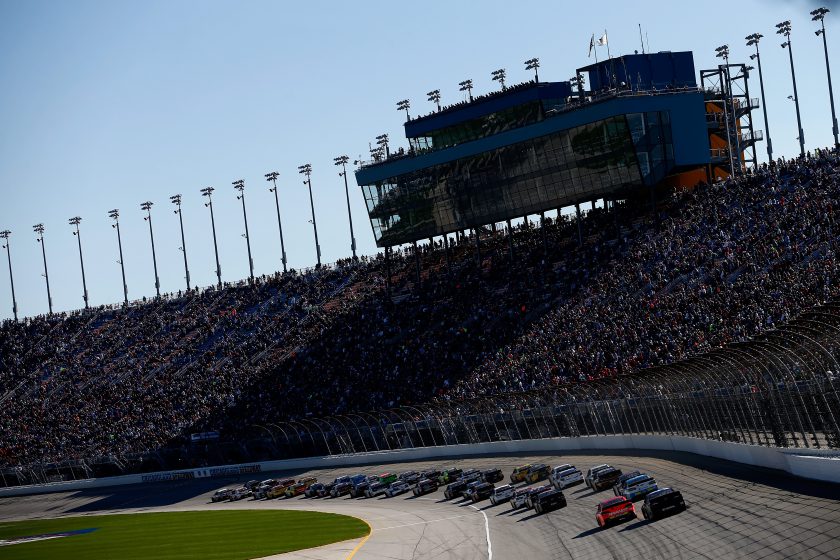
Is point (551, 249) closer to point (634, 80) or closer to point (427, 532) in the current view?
point (634, 80)

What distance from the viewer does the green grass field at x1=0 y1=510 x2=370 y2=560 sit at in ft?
189

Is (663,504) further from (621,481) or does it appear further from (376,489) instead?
(376,489)

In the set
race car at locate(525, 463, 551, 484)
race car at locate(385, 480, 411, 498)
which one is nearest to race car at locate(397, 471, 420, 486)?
race car at locate(385, 480, 411, 498)

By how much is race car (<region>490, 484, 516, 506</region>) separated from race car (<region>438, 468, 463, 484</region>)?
1114 cm

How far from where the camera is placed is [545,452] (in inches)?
2773

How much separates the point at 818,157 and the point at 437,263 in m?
40.6

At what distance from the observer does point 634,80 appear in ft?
342

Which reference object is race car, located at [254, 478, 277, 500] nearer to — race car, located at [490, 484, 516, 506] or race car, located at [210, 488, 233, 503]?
race car, located at [210, 488, 233, 503]

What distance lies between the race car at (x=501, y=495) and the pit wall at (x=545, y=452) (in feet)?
25.2

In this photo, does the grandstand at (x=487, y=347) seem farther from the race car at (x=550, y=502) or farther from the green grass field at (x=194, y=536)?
the green grass field at (x=194, y=536)

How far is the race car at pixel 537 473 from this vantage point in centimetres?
5928

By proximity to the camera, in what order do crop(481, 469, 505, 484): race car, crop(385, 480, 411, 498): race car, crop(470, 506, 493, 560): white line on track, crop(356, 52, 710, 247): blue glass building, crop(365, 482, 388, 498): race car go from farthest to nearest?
1. crop(356, 52, 710, 247): blue glass building
2. crop(365, 482, 388, 498): race car
3. crop(385, 480, 411, 498): race car
4. crop(481, 469, 505, 484): race car
5. crop(470, 506, 493, 560): white line on track

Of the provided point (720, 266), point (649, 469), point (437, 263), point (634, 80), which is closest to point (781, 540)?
point (649, 469)

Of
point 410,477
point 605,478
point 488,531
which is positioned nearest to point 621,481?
point 605,478
